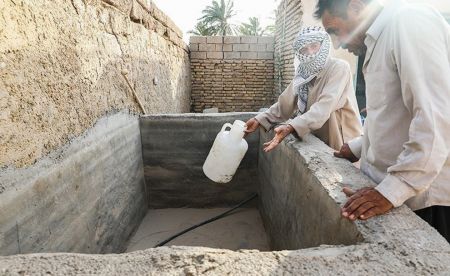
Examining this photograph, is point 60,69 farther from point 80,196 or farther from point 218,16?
point 218,16

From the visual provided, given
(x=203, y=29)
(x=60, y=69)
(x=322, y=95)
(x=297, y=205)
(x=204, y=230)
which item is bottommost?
(x=204, y=230)

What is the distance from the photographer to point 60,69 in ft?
6.65

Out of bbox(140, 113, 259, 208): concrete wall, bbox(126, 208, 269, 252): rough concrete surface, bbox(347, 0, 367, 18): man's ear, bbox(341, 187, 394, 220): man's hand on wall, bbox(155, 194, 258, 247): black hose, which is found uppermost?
bbox(347, 0, 367, 18): man's ear

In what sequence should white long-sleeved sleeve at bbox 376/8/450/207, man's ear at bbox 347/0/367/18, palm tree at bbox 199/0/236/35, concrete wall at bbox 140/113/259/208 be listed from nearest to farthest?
white long-sleeved sleeve at bbox 376/8/450/207, man's ear at bbox 347/0/367/18, concrete wall at bbox 140/113/259/208, palm tree at bbox 199/0/236/35

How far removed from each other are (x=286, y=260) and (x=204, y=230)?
2666 mm

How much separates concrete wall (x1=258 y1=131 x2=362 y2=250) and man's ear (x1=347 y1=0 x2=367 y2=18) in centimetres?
87

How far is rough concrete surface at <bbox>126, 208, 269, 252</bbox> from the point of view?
3.28 metres

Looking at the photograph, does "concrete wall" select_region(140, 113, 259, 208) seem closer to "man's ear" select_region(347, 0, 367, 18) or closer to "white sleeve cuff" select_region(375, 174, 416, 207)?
"man's ear" select_region(347, 0, 367, 18)

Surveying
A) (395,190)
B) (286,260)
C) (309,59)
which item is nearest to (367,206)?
(395,190)

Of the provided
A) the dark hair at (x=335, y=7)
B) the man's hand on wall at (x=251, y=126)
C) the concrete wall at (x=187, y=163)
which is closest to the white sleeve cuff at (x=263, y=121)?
the man's hand on wall at (x=251, y=126)

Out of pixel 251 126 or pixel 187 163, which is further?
pixel 187 163

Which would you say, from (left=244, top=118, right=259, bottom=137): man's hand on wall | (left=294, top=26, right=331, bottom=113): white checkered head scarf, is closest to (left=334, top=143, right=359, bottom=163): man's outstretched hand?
(left=294, top=26, right=331, bottom=113): white checkered head scarf

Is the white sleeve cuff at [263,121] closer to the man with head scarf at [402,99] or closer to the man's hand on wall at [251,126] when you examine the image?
the man's hand on wall at [251,126]

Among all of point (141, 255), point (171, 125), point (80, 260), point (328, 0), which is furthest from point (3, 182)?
point (171, 125)
